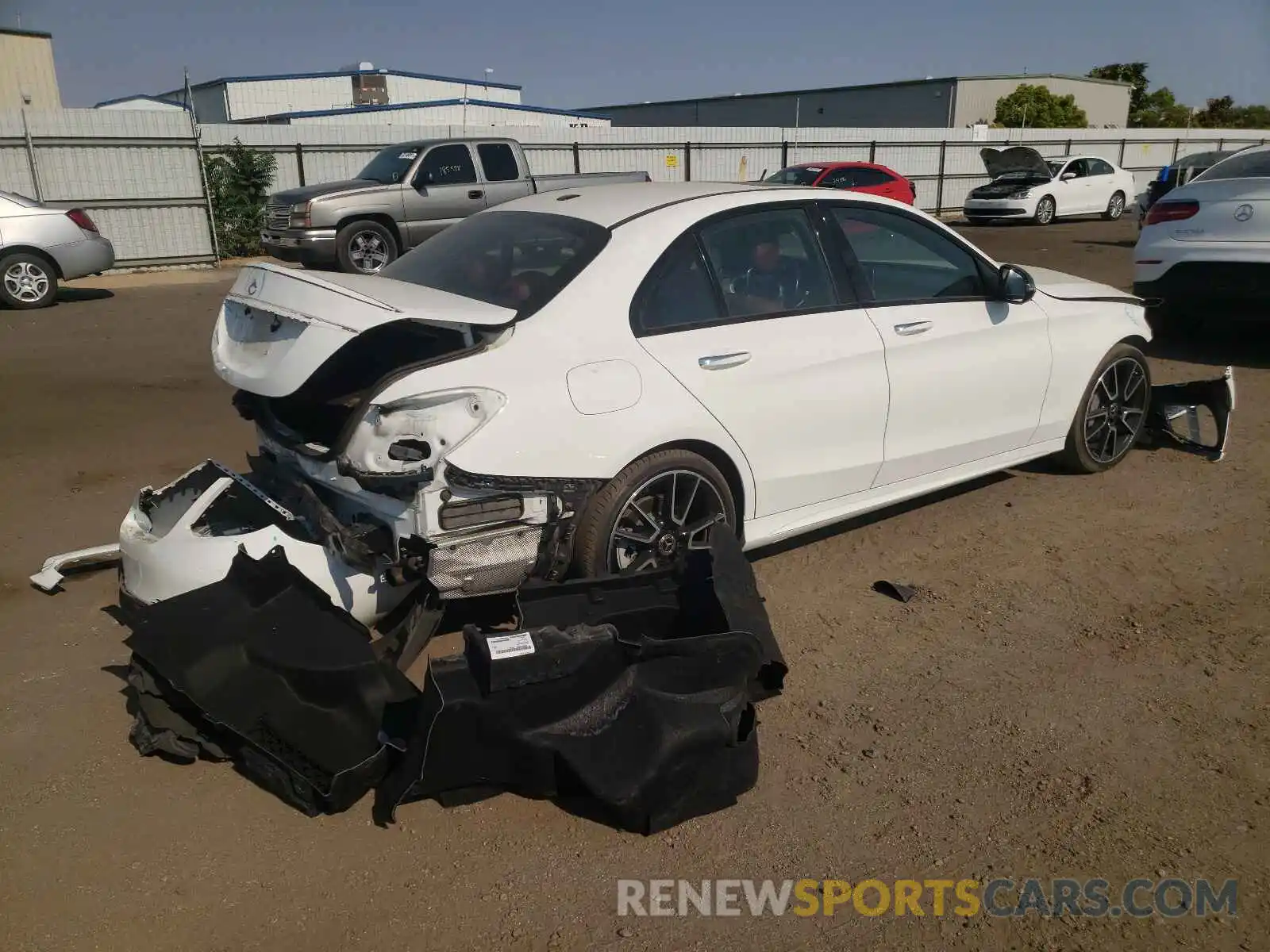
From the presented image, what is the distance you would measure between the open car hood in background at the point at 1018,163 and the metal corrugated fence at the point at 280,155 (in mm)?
4011

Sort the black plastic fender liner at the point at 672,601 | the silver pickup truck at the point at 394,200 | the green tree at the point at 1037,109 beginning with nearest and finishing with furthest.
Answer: the black plastic fender liner at the point at 672,601
the silver pickup truck at the point at 394,200
the green tree at the point at 1037,109

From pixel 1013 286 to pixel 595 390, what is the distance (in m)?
2.48

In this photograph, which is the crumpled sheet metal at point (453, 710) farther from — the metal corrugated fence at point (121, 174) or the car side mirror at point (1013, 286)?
the metal corrugated fence at point (121, 174)

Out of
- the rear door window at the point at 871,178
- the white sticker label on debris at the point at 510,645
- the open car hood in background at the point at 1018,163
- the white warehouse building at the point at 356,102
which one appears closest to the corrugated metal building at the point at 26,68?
the white warehouse building at the point at 356,102

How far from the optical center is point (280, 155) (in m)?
19.2

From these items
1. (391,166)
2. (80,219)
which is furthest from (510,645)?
(391,166)

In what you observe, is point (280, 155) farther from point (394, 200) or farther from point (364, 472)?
point (364, 472)

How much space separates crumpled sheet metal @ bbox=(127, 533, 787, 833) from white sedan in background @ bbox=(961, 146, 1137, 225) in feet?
75.4

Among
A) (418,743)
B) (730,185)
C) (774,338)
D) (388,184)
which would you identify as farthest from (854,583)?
(388,184)

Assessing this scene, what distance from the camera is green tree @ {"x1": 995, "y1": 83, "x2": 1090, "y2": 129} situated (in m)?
46.4

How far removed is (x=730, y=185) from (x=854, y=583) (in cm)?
190

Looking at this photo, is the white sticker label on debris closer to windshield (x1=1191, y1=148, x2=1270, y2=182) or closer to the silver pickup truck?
windshield (x1=1191, y1=148, x2=1270, y2=182)

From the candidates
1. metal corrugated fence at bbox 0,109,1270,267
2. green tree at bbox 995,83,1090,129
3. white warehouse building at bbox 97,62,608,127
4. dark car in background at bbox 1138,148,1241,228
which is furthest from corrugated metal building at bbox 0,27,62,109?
green tree at bbox 995,83,1090,129

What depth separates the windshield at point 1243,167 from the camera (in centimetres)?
→ 855
